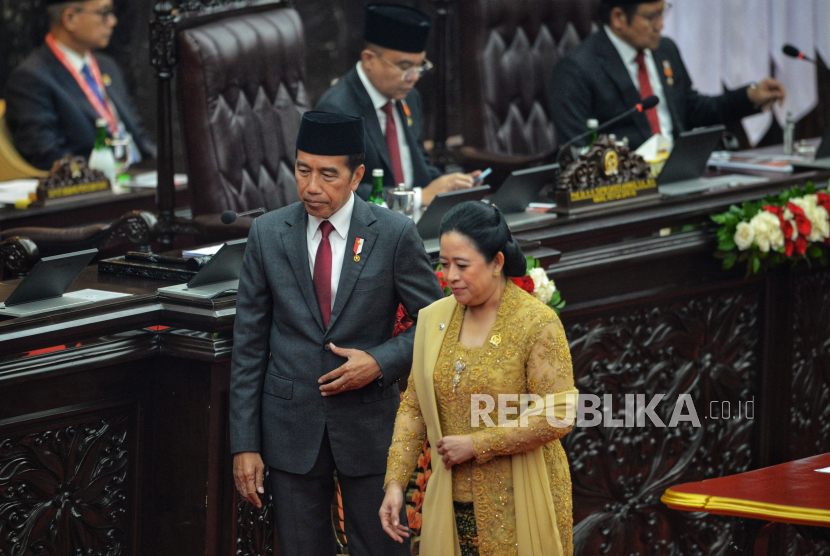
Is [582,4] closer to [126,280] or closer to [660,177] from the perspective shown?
[660,177]

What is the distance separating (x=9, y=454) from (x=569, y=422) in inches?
48.0

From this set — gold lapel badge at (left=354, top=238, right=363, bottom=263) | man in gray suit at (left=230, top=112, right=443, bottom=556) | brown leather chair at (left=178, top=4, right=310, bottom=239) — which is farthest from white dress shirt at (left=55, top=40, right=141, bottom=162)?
gold lapel badge at (left=354, top=238, right=363, bottom=263)

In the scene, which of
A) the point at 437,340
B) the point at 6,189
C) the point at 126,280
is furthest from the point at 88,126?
the point at 437,340

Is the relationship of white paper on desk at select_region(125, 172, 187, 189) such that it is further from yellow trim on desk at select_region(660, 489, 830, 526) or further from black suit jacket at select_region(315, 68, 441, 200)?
yellow trim on desk at select_region(660, 489, 830, 526)

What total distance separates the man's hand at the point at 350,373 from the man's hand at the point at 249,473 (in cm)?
20

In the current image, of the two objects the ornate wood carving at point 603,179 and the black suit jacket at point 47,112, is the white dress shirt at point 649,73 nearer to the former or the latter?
the ornate wood carving at point 603,179

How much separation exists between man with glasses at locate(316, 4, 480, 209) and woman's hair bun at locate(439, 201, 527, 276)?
58.4 inches

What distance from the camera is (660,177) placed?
402 centimetres

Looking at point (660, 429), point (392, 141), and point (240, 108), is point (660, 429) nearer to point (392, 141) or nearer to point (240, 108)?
point (392, 141)

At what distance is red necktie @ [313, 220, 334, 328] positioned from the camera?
2365mm

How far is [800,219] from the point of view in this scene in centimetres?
386

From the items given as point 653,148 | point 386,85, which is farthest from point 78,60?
point 653,148

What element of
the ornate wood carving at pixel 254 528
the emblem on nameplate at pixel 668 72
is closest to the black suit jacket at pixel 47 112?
the emblem on nameplate at pixel 668 72

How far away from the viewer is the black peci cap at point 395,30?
3.71 meters
